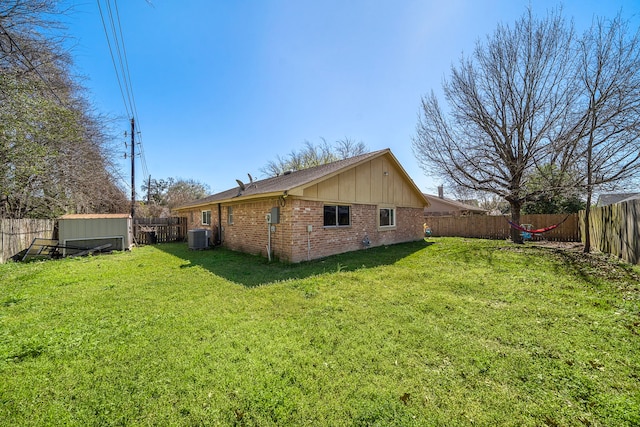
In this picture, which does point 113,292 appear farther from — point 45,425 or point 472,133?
point 472,133

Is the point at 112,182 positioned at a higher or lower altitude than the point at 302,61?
lower

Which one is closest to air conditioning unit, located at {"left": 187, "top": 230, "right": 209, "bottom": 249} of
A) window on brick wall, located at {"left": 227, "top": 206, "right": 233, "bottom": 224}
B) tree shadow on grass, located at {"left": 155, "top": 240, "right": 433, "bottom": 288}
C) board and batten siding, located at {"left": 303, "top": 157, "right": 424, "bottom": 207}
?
window on brick wall, located at {"left": 227, "top": 206, "right": 233, "bottom": 224}

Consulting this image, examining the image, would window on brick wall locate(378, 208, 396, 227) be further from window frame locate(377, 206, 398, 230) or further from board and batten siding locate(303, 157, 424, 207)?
board and batten siding locate(303, 157, 424, 207)

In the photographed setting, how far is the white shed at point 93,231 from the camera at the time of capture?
10012mm

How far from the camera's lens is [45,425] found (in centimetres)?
197

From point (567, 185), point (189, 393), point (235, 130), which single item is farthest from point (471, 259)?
A: point (235, 130)

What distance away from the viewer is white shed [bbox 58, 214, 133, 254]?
10.0 meters

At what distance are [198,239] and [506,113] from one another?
15.3 meters

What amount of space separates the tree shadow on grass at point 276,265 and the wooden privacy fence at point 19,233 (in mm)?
5275

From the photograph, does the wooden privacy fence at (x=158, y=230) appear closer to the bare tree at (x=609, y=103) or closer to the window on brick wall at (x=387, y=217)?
the window on brick wall at (x=387, y=217)

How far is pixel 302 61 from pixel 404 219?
8.46 meters

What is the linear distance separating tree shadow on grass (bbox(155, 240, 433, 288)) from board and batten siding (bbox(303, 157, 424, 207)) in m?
2.13

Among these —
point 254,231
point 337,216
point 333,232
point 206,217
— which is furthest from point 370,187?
point 206,217

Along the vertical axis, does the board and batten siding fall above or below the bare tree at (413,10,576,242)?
below
